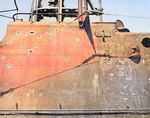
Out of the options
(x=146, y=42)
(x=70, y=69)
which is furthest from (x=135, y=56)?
(x=70, y=69)

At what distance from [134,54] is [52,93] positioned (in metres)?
3.61

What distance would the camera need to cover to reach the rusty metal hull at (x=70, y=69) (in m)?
6.39

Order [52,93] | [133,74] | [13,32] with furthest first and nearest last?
[13,32] → [133,74] → [52,93]

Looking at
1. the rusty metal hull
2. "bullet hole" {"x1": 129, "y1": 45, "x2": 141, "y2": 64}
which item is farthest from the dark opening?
"bullet hole" {"x1": 129, "y1": 45, "x2": 141, "y2": 64}

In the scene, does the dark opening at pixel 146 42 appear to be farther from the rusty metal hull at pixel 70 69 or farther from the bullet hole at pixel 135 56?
the bullet hole at pixel 135 56

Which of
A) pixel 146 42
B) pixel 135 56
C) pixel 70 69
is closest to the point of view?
pixel 70 69

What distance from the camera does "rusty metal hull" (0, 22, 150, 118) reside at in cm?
639

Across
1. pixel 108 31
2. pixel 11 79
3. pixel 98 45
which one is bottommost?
pixel 11 79

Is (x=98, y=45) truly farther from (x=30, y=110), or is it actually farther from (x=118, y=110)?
(x=30, y=110)

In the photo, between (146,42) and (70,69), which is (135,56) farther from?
(70,69)

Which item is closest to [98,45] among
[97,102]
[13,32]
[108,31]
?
[108,31]

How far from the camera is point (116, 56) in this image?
707 cm

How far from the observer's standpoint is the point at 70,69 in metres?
6.77

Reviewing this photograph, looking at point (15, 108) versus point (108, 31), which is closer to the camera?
point (15, 108)
